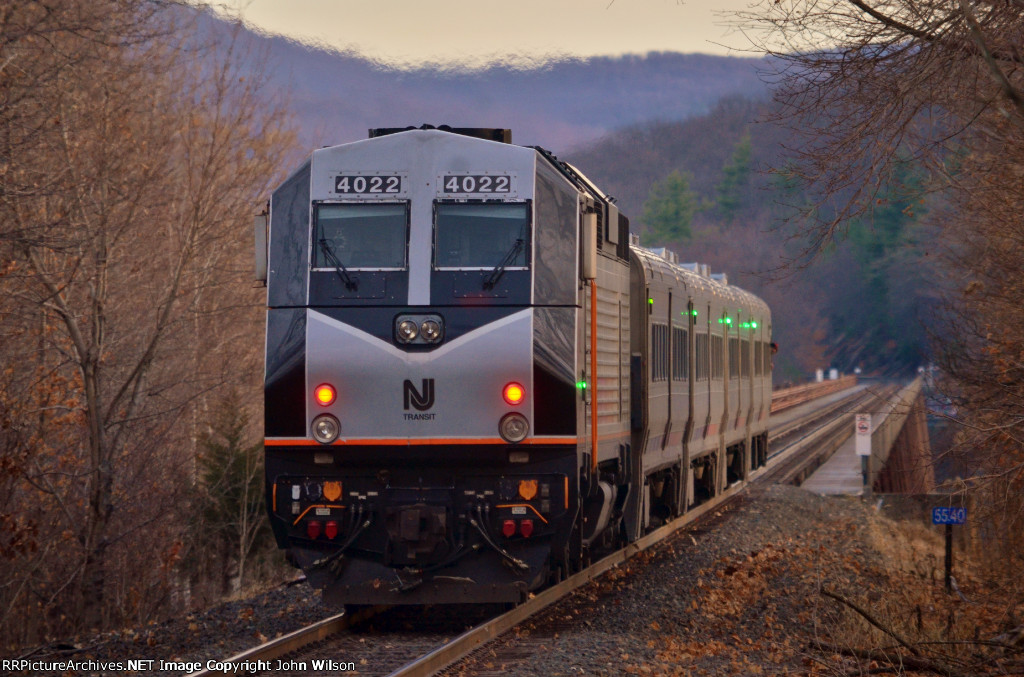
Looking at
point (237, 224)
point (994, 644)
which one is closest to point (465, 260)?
point (994, 644)

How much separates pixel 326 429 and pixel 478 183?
2.41 meters

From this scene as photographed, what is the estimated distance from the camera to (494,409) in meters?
10.6

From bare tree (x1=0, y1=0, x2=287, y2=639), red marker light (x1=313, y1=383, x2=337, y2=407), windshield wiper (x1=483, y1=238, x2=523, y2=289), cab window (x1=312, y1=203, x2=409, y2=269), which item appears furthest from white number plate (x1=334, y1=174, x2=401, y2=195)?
bare tree (x1=0, y1=0, x2=287, y2=639)

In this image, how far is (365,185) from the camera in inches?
435

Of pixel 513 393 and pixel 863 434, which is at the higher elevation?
pixel 513 393

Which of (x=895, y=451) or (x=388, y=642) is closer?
(x=388, y=642)

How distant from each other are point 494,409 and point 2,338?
774 cm

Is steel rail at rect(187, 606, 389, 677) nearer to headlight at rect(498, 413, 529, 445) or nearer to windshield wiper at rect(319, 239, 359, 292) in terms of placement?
headlight at rect(498, 413, 529, 445)

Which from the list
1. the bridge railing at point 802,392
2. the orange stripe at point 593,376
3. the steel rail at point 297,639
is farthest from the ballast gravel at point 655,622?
the bridge railing at point 802,392

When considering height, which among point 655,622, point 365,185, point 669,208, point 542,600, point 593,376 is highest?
point 669,208

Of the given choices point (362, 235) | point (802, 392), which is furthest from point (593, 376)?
point (802, 392)

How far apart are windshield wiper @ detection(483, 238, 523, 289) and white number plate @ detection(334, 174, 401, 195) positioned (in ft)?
3.60

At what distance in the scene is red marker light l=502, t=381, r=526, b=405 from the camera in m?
10.6

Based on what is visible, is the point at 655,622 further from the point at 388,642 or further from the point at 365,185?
the point at 365,185
